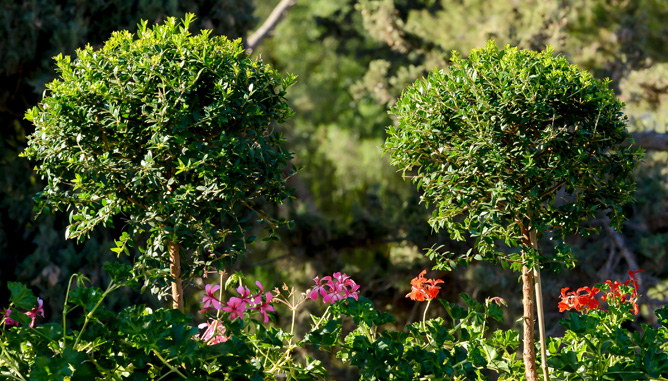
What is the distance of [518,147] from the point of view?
85.5 inches

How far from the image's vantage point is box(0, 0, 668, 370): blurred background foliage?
17.0 ft

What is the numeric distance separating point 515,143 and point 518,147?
0.02 m

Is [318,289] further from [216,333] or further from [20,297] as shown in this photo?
[20,297]

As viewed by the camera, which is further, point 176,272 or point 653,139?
point 653,139

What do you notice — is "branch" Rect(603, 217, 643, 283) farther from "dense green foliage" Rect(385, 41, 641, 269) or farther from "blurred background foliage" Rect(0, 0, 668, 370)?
"dense green foliage" Rect(385, 41, 641, 269)

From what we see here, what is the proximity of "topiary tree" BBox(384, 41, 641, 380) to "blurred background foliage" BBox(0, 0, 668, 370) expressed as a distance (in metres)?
2.15

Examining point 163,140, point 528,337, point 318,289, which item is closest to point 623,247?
point 528,337

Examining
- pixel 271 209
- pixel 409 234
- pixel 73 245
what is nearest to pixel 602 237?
pixel 409 234

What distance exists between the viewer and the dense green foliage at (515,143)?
7.08 feet

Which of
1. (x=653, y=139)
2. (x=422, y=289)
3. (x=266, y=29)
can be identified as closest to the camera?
(x=422, y=289)

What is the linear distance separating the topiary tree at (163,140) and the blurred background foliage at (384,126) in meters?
2.15

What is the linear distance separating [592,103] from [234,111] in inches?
45.0

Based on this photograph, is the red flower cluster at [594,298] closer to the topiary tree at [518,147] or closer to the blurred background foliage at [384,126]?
the topiary tree at [518,147]

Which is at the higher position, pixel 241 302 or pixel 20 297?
pixel 241 302
